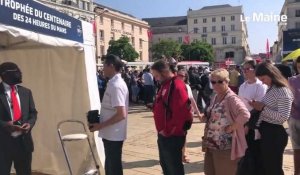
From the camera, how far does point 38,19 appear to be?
5.14 meters

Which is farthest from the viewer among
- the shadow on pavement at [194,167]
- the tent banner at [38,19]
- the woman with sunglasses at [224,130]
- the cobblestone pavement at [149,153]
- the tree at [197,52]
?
the tree at [197,52]

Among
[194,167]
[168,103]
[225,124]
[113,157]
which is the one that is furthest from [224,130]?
[194,167]

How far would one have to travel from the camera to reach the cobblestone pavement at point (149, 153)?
6.66m

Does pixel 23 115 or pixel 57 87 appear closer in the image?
pixel 23 115

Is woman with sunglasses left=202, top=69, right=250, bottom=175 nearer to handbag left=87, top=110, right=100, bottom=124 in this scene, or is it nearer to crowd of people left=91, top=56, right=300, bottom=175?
crowd of people left=91, top=56, right=300, bottom=175

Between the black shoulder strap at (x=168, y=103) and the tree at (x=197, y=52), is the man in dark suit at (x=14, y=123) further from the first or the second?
the tree at (x=197, y=52)

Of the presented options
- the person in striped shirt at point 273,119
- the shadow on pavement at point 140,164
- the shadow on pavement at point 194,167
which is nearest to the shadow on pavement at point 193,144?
the shadow on pavement at point 194,167

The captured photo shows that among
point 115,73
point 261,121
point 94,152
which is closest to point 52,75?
point 94,152

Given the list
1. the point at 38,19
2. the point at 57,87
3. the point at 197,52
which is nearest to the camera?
the point at 38,19

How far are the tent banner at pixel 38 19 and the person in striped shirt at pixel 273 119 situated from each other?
2.75 m

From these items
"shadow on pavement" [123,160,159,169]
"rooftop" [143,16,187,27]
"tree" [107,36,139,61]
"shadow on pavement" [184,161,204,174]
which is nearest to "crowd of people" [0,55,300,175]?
"shadow on pavement" [184,161,204,174]

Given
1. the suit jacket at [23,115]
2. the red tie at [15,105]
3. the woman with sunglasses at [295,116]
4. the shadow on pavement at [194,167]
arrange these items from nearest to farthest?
the suit jacket at [23,115], the red tie at [15,105], the woman with sunglasses at [295,116], the shadow on pavement at [194,167]

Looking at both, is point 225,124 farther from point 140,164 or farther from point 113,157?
point 140,164

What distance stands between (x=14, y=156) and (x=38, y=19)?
168cm
